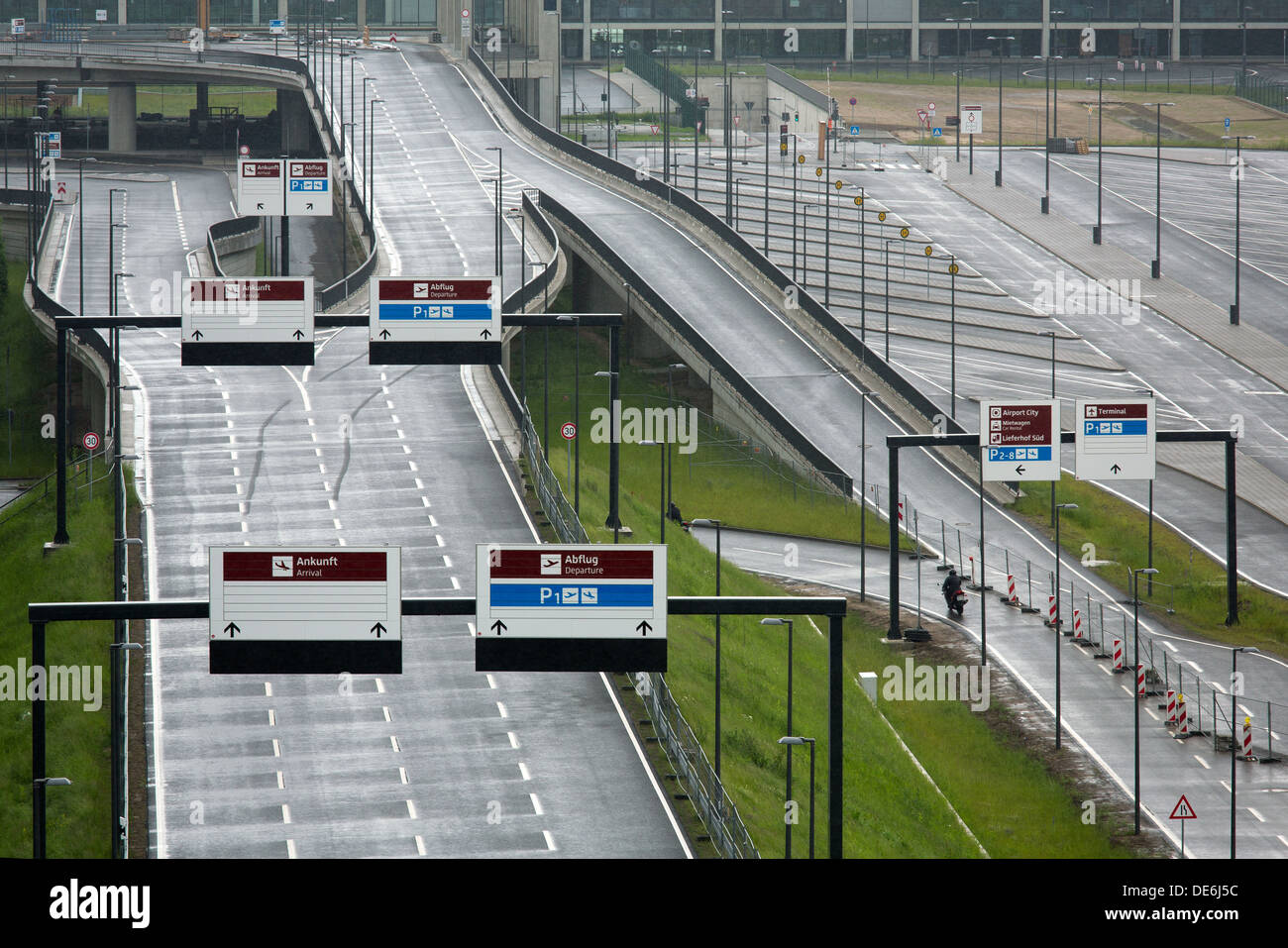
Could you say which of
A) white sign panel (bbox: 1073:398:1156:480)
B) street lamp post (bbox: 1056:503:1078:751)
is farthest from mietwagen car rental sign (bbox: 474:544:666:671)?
white sign panel (bbox: 1073:398:1156:480)

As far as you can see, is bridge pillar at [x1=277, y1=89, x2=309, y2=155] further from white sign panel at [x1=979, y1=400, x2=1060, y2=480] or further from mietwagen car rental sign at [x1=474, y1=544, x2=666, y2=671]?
mietwagen car rental sign at [x1=474, y1=544, x2=666, y2=671]

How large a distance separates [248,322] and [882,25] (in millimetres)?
125611

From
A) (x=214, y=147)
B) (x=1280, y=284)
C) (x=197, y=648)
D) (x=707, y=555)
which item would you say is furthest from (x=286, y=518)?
(x=214, y=147)

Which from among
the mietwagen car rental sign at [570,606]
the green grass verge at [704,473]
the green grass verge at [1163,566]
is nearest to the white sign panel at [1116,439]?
the green grass verge at [1163,566]

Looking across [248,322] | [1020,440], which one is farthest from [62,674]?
[1020,440]

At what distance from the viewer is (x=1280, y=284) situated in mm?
98312

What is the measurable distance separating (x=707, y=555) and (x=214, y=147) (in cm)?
7958

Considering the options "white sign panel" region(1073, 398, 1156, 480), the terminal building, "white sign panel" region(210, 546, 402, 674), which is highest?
the terminal building

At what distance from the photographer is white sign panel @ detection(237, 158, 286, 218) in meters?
70.1

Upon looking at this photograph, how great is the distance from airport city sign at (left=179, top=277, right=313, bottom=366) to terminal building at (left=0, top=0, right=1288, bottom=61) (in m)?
118

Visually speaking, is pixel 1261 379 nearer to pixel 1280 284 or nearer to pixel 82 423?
pixel 1280 284

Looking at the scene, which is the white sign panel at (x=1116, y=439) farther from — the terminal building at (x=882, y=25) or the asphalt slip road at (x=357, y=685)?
the terminal building at (x=882, y=25)

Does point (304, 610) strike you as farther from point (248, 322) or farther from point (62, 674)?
point (248, 322)
